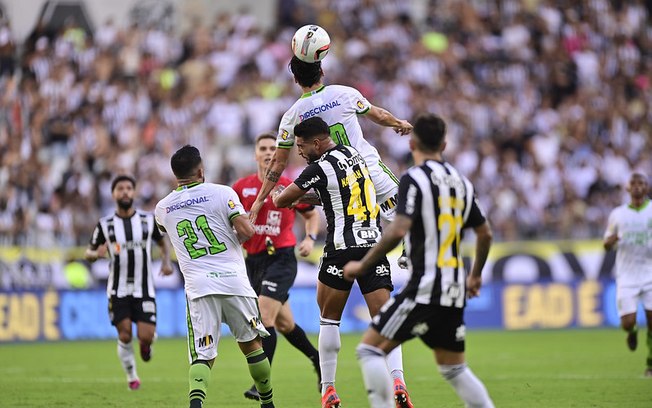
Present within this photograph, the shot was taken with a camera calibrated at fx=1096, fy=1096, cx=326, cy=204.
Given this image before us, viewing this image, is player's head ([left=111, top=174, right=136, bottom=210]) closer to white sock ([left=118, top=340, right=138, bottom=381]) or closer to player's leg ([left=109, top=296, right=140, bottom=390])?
player's leg ([left=109, top=296, right=140, bottom=390])

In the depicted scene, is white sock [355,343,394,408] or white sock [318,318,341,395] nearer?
white sock [355,343,394,408]

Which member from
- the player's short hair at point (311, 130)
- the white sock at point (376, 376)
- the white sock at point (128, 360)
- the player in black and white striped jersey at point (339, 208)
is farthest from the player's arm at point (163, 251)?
the white sock at point (376, 376)

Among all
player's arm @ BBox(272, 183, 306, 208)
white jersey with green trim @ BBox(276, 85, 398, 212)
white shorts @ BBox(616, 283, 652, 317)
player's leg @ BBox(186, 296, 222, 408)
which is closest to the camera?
player's leg @ BBox(186, 296, 222, 408)

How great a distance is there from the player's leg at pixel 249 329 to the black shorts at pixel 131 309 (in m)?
4.64

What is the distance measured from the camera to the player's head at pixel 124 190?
1434cm

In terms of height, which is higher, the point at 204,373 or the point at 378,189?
the point at 378,189

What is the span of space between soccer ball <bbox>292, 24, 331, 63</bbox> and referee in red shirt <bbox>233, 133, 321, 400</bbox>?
8.13 feet

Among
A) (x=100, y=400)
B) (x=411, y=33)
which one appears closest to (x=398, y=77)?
(x=411, y=33)

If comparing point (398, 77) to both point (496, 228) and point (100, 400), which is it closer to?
point (496, 228)

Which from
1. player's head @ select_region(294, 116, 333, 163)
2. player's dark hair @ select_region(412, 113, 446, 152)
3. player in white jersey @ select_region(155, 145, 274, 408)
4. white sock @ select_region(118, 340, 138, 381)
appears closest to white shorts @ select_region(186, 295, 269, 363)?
player in white jersey @ select_region(155, 145, 274, 408)

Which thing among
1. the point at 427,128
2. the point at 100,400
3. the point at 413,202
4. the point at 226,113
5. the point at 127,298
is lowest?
the point at 100,400

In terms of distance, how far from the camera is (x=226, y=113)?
26.4 m

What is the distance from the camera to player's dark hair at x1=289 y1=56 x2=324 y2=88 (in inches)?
412

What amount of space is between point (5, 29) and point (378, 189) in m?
17.1
